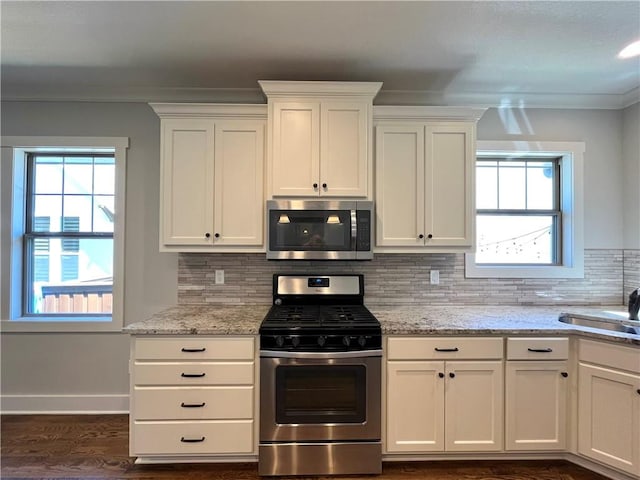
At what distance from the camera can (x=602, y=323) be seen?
7.96ft

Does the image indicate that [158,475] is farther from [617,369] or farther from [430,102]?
[430,102]

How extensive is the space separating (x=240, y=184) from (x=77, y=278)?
1.75 m

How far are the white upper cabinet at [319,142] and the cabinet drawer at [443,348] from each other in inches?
39.9

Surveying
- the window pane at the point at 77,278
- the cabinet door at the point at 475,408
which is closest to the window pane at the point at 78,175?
the window pane at the point at 77,278

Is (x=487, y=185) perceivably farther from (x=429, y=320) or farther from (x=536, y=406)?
(x=536, y=406)

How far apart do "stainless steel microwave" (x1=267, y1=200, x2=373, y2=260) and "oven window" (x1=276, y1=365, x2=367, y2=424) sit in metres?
0.73

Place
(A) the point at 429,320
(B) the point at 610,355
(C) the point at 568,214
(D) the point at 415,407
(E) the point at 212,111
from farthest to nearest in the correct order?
1. (C) the point at 568,214
2. (E) the point at 212,111
3. (A) the point at 429,320
4. (D) the point at 415,407
5. (B) the point at 610,355

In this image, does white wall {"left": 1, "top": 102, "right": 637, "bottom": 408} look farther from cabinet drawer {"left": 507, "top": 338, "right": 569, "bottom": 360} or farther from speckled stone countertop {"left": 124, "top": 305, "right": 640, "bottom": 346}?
cabinet drawer {"left": 507, "top": 338, "right": 569, "bottom": 360}

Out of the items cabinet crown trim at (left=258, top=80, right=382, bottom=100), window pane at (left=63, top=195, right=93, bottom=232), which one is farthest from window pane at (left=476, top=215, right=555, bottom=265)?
window pane at (left=63, top=195, right=93, bottom=232)

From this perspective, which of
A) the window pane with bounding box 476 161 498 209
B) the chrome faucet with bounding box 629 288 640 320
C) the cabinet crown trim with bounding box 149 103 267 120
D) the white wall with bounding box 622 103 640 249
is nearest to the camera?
the chrome faucet with bounding box 629 288 640 320

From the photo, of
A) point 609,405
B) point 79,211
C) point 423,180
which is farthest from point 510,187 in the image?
point 79,211

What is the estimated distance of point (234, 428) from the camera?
204 centimetres

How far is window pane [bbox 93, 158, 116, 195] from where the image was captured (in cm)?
291

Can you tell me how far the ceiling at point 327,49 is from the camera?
5.94ft
